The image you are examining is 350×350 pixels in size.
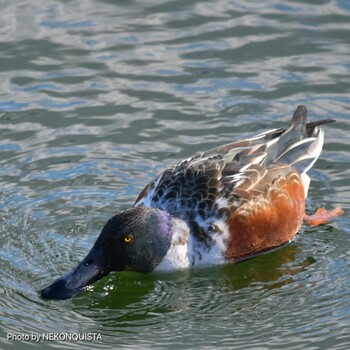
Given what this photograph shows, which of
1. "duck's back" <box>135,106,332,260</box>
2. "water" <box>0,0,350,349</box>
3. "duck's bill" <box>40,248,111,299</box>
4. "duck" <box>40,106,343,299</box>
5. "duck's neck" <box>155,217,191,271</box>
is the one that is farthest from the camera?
"duck's back" <box>135,106,332,260</box>

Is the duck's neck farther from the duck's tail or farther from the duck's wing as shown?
the duck's tail

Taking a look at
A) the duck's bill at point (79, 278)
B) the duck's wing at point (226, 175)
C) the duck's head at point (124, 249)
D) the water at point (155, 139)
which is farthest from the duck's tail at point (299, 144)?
the duck's bill at point (79, 278)

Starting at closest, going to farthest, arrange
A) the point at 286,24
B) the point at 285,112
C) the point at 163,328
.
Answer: the point at 163,328 < the point at 285,112 < the point at 286,24

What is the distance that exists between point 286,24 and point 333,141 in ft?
8.56

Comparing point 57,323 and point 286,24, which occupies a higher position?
point 286,24

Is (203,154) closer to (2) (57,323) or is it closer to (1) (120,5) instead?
(2) (57,323)

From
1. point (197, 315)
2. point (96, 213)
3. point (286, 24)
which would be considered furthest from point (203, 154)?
point (286, 24)

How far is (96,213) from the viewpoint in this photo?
10938 mm

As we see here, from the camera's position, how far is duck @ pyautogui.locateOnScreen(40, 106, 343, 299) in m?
9.63

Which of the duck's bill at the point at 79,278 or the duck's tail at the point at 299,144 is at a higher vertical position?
the duck's tail at the point at 299,144

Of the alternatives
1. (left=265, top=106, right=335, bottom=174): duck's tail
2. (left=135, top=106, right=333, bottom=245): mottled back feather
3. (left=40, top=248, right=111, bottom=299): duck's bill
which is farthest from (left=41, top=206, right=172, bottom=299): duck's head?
(left=265, top=106, right=335, bottom=174): duck's tail

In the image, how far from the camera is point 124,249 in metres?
9.73

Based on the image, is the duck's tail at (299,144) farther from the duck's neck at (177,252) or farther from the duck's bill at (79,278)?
the duck's bill at (79,278)

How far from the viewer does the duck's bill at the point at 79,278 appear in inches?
368
